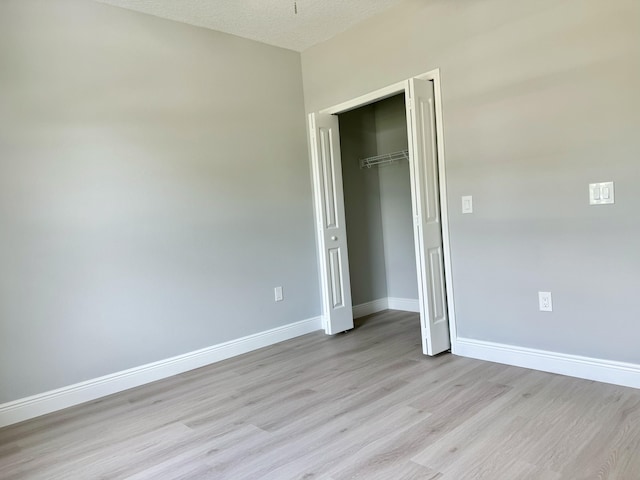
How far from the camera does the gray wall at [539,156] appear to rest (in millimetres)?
2400

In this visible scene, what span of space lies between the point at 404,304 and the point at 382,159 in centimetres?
161

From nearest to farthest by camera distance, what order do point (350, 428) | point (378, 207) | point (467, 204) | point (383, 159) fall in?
1. point (350, 428)
2. point (467, 204)
3. point (383, 159)
4. point (378, 207)

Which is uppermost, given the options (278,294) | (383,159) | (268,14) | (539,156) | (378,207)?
(268,14)

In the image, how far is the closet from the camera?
4656 mm

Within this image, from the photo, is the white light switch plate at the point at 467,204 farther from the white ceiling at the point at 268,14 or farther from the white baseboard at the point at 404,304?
the white baseboard at the point at 404,304

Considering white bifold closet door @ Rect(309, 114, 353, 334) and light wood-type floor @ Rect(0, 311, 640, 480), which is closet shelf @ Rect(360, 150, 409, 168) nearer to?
white bifold closet door @ Rect(309, 114, 353, 334)

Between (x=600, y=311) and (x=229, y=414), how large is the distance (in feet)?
7.36

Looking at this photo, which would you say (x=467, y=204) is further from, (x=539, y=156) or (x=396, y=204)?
(x=396, y=204)

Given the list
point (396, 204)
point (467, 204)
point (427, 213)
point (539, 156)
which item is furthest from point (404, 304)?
point (539, 156)

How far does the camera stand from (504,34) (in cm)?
280

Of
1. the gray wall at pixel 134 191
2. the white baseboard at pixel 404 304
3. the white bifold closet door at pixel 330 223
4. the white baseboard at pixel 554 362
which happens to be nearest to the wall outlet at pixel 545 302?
the white baseboard at pixel 554 362

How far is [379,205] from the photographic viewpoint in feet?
16.2

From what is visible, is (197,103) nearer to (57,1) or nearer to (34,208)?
(57,1)

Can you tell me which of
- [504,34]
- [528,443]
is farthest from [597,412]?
[504,34]
